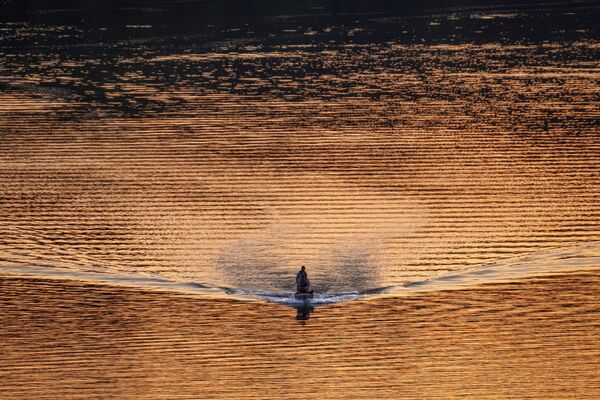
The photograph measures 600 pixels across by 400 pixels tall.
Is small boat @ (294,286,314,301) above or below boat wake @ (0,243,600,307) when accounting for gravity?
above

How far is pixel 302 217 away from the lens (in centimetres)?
4984

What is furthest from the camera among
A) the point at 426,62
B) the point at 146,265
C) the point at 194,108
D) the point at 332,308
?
the point at 426,62

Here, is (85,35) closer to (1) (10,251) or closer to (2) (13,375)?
(1) (10,251)

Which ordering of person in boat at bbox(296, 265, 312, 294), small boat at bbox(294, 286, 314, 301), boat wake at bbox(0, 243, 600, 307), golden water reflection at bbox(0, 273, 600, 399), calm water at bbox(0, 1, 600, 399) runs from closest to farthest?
golden water reflection at bbox(0, 273, 600, 399)
calm water at bbox(0, 1, 600, 399)
person in boat at bbox(296, 265, 312, 294)
small boat at bbox(294, 286, 314, 301)
boat wake at bbox(0, 243, 600, 307)

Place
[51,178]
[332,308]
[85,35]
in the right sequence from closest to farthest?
[332,308] → [51,178] → [85,35]

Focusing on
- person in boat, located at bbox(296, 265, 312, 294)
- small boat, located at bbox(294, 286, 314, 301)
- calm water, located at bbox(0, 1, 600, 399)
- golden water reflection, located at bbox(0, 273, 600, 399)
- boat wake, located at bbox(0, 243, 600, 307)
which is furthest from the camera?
boat wake, located at bbox(0, 243, 600, 307)

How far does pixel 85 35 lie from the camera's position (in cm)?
9975

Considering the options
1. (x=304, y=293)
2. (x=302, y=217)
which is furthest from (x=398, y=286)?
(x=302, y=217)

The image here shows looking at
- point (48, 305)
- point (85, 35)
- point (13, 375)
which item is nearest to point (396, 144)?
point (48, 305)

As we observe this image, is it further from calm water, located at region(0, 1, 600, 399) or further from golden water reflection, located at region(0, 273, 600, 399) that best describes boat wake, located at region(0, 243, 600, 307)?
golden water reflection, located at region(0, 273, 600, 399)

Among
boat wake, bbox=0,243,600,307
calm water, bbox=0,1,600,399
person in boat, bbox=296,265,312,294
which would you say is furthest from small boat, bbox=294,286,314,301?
calm water, bbox=0,1,600,399

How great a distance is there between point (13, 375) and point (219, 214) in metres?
16.7

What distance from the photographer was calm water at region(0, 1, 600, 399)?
3656 cm

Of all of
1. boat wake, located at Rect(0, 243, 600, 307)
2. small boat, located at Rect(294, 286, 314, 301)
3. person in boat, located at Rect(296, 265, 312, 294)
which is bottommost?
boat wake, located at Rect(0, 243, 600, 307)
